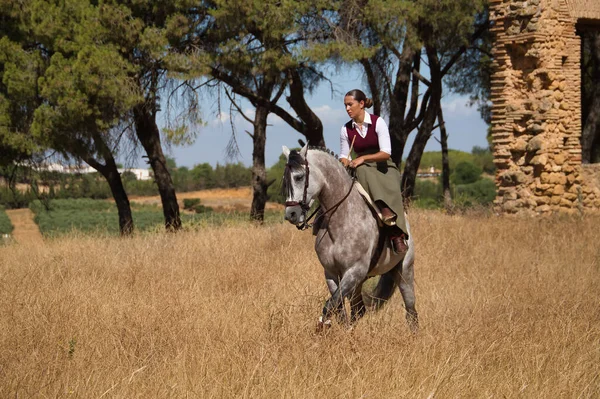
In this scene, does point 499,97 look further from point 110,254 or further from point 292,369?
point 292,369

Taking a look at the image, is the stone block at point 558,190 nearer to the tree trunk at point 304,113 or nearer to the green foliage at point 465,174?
the tree trunk at point 304,113

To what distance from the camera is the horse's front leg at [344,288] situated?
6418 millimetres

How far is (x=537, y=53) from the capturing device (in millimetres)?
15602

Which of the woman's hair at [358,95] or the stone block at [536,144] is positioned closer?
the woman's hair at [358,95]

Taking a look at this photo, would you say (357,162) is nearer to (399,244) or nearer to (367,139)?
(367,139)

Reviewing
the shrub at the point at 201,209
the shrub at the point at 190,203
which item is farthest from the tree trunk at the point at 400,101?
the shrub at the point at 190,203

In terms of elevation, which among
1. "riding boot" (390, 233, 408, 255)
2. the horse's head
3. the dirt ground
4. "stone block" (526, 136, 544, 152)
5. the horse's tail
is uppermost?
"stone block" (526, 136, 544, 152)

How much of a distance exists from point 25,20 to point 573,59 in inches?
→ 454

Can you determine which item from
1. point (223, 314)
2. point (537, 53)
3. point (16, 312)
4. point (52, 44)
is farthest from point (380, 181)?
point (52, 44)

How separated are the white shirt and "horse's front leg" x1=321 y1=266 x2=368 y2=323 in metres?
1.04

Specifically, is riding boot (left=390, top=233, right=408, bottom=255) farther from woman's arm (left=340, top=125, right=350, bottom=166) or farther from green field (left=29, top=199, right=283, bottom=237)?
green field (left=29, top=199, right=283, bottom=237)

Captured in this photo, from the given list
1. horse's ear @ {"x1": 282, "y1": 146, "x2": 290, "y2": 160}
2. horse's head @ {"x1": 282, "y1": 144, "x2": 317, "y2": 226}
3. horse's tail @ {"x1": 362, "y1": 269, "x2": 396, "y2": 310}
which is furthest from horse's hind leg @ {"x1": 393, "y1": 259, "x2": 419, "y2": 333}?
horse's ear @ {"x1": 282, "y1": 146, "x2": 290, "y2": 160}

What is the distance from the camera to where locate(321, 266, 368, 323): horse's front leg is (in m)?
6.42

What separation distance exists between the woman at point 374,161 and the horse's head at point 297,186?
2.06 ft
